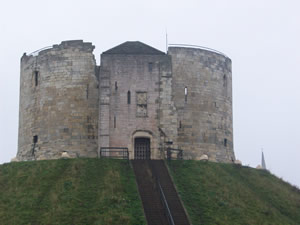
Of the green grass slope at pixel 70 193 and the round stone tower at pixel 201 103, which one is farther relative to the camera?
the round stone tower at pixel 201 103

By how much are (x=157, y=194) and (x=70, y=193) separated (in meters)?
4.40

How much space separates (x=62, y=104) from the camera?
44.4 meters

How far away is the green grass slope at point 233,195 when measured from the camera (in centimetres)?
3173

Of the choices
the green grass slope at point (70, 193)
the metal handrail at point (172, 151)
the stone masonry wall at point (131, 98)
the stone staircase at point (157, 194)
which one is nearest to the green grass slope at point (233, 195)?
the stone staircase at point (157, 194)

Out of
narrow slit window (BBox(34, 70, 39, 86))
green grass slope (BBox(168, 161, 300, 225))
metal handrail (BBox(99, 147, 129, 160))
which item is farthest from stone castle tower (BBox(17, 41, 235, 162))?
green grass slope (BBox(168, 161, 300, 225))

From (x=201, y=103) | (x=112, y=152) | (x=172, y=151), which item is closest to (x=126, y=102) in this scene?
(x=112, y=152)

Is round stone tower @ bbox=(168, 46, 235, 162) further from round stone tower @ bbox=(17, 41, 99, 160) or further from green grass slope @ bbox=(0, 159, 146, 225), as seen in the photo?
green grass slope @ bbox=(0, 159, 146, 225)

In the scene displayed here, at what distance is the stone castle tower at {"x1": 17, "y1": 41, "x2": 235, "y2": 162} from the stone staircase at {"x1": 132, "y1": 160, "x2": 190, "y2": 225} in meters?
4.45

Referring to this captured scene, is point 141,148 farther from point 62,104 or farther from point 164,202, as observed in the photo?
point 164,202

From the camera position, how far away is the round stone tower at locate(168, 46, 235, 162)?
4441 centimetres

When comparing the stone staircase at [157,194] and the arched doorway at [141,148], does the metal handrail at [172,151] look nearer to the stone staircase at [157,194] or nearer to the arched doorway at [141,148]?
the arched doorway at [141,148]

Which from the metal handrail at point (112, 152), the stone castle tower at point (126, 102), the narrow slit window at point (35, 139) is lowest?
the metal handrail at point (112, 152)

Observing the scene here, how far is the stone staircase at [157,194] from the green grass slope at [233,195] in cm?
53

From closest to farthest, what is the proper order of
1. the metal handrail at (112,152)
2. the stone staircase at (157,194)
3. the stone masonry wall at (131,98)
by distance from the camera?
the stone staircase at (157,194)
the metal handrail at (112,152)
the stone masonry wall at (131,98)
